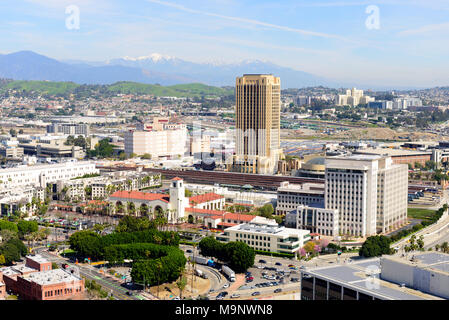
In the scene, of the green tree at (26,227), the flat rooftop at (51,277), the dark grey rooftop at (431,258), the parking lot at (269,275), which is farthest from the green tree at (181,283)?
the green tree at (26,227)

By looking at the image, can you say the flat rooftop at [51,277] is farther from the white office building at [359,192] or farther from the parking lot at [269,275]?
the white office building at [359,192]

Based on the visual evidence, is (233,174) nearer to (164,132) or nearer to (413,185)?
(413,185)

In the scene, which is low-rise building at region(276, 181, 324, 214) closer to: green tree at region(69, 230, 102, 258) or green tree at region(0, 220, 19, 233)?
green tree at region(69, 230, 102, 258)

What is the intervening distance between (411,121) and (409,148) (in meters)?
30.2

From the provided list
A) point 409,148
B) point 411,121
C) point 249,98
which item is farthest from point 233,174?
point 411,121

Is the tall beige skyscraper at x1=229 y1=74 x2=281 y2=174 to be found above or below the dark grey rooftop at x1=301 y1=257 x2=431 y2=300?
above

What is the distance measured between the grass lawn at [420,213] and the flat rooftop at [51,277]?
55.8ft

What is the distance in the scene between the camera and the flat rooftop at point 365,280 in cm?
1129

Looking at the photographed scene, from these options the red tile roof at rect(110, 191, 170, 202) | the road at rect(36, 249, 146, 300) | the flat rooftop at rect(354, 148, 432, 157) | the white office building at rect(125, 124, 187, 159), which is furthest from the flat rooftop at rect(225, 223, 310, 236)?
the white office building at rect(125, 124, 187, 159)

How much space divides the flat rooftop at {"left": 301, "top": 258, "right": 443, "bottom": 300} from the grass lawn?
1427 centimetres

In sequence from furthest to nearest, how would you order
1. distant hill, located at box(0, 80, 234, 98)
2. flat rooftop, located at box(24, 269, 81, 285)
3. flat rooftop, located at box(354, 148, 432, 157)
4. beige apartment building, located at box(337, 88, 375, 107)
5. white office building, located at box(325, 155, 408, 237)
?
distant hill, located at box(0, 80, 234, 98), beige apartment building, located at box(337, 88, 375, 107), flat rooftop, located at box(354, 148, 432, 157), white office building, located at box(325, 155, 408, 237), flat rooftop, located at box(24, 269, 81, 285)

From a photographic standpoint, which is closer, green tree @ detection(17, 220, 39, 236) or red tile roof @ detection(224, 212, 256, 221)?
green tree @ detection(17, 220, 39, 236)

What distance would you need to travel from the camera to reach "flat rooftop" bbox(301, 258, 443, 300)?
1129cm

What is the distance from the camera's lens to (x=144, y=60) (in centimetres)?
19288
